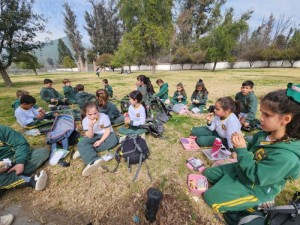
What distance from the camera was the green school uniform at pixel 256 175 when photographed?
1532 mm

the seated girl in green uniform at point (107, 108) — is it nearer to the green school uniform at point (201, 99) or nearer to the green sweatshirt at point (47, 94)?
the green school uniform at point (201, 99)

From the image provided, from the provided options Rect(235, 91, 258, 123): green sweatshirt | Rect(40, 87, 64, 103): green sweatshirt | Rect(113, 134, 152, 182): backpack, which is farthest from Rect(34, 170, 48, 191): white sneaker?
Rect(40, 87, 64, 103): green sweatshirt

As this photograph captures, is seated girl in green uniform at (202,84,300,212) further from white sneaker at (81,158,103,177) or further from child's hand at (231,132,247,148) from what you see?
white sneaker at (81,158,103,177)

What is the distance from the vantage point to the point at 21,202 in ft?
7.68

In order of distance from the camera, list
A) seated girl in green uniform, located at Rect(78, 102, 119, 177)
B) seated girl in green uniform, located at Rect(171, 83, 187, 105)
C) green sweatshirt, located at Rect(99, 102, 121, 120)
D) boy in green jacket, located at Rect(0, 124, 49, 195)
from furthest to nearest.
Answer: seated girl in green uniform, located at Rect(171, 83, 187, 105) → green sweatshirt, located at Rect(99, 102, 121, 120) → seated girl in green uniform, located at Rect(78, 102, 119, 177) → boy in green jacket, located at Rect(0, 124, 49, 195)

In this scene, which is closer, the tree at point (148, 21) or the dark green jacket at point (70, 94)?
the dark green jacket at point (70, 94)

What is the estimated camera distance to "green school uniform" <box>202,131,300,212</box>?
5.03 feet

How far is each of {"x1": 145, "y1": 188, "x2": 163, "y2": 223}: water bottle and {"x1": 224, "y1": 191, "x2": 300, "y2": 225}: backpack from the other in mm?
916

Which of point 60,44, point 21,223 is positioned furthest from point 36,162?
point 60,44

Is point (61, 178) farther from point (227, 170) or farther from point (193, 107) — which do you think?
point (193, 107)

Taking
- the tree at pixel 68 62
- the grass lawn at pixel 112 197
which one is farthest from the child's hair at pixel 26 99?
the tree at pixel 68 62

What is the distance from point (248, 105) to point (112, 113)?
393 centimetres

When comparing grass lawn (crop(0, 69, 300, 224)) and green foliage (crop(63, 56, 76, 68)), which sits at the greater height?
green foliage (crop(63, 56, 76, 68))

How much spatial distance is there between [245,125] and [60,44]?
77954 millimetres
